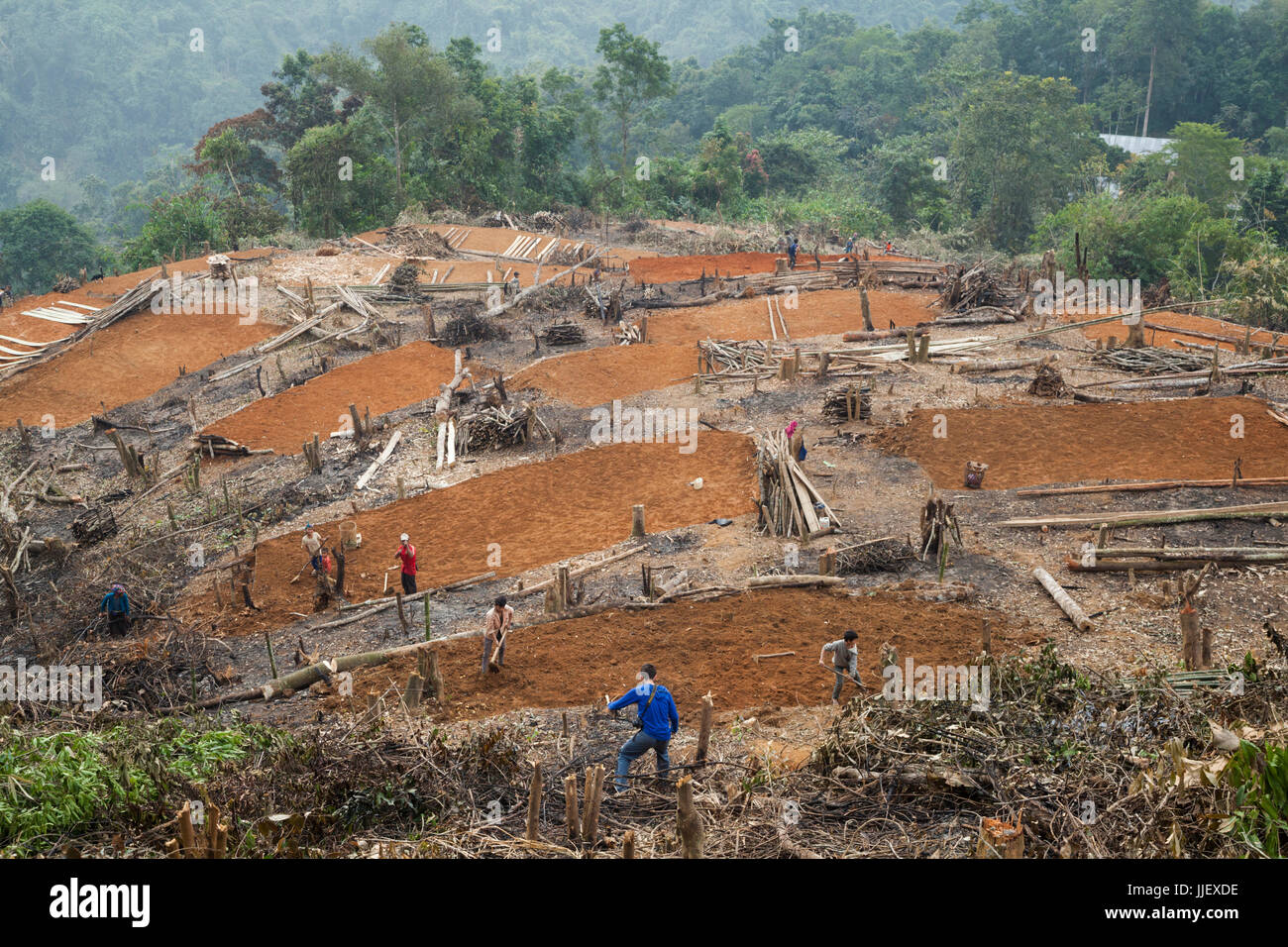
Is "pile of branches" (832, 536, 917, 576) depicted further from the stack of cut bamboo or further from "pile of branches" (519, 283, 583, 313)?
"pile of branches" (519, 283, 583, 313)

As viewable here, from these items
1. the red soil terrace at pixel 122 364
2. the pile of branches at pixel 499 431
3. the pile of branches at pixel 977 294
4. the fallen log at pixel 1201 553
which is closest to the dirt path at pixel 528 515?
the pile of branches at pixel 499 431

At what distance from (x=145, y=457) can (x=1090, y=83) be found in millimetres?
57350

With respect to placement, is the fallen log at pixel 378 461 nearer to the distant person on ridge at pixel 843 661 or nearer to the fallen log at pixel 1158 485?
the distant person on ridge at pixel 843 661

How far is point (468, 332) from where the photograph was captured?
994 inches

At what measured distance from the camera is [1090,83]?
58.8 metres

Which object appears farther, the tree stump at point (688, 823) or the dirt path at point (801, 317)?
the dirt path at point (801, 317)

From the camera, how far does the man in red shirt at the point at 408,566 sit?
12605 millimetres

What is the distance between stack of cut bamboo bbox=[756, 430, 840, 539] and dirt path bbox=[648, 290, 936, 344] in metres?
10.2

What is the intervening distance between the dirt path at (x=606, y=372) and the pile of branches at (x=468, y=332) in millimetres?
3095

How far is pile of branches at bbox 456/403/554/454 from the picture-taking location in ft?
60.2

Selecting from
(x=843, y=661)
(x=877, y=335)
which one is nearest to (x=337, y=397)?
(x=877, y=335)

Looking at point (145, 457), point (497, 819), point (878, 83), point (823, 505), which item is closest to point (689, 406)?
point (823, 505)

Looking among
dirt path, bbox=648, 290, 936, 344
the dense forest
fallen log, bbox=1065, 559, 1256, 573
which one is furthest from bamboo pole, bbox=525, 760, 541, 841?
the dense forest

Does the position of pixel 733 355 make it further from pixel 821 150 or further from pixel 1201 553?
pixel 821 150
